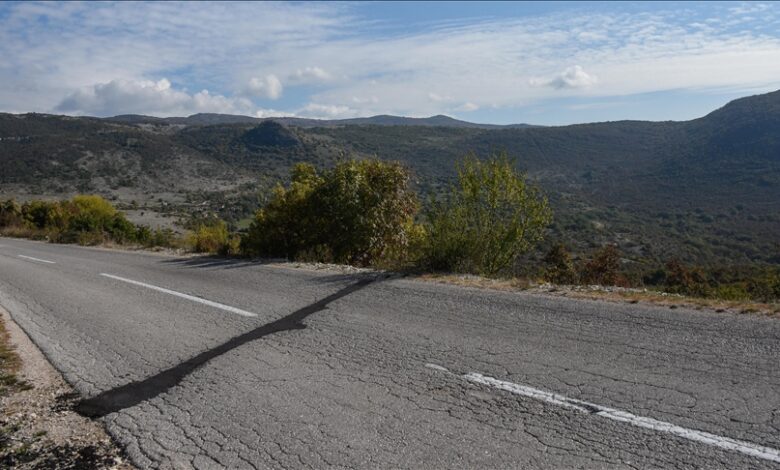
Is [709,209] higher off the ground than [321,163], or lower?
lower

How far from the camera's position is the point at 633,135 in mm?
107125

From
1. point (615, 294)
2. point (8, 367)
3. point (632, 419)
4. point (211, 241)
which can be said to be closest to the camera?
point (632, 419)

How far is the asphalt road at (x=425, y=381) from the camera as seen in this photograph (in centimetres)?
391

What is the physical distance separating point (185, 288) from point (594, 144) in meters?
102

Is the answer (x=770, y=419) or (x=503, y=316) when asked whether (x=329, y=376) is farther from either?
(x=770, y=419)

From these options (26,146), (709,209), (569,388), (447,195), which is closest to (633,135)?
(709,209)

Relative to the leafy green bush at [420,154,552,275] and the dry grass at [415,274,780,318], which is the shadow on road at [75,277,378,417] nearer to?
the dry grass at [415,274,780,318]

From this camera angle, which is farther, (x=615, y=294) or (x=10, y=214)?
(x=10, y=214)

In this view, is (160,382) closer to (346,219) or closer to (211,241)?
(346,219)

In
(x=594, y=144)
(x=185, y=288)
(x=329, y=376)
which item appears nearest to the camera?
(x=329, y=376)

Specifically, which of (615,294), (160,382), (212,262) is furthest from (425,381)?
(212,262)

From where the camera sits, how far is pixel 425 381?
5.15 meters

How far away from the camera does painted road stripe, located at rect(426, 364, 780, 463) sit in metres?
3.59

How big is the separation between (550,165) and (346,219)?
84.7 m
